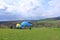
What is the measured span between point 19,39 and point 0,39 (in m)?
1.69

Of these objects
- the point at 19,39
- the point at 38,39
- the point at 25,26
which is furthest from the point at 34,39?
the point at 25,26

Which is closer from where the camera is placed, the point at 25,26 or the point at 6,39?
the point at 6,39

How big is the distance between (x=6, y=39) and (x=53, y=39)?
14.0 feet

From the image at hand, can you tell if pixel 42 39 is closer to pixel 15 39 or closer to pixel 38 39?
pixel 38 39

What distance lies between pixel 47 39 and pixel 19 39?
255cm

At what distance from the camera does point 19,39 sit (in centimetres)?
1527

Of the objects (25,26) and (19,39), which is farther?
(25,26)

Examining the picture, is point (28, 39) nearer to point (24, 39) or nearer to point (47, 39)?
point (24, 39)

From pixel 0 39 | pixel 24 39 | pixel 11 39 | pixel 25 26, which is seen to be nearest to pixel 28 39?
pixel 24 39

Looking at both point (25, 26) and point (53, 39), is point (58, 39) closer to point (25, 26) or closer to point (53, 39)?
point (53, 39)

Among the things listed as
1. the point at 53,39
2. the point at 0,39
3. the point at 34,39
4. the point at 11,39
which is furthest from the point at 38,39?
the point at 0,39

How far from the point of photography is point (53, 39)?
51.3 feet

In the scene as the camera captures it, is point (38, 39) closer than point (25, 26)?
Yes

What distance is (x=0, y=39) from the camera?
15.2 meters
